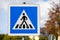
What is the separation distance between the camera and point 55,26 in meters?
24.0

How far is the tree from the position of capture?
79.6 feet

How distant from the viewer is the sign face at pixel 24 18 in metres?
4.61

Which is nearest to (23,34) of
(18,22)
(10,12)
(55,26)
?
(18,22)

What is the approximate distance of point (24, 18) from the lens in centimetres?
461

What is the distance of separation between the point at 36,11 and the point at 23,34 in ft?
1.83

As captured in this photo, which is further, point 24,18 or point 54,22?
point 54,22

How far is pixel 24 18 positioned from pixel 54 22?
796 inches

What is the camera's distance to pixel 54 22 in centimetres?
2464

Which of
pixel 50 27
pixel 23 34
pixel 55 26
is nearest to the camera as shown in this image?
pixel 23 34

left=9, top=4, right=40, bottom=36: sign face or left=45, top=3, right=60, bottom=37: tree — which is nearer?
left=9, top=4, right=40, bottom=36: sign face

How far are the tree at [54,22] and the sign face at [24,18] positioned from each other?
19.3 metres

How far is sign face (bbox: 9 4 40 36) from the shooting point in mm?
4605

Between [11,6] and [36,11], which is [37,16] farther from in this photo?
[11,6]

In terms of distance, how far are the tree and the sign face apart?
63.4 ft
